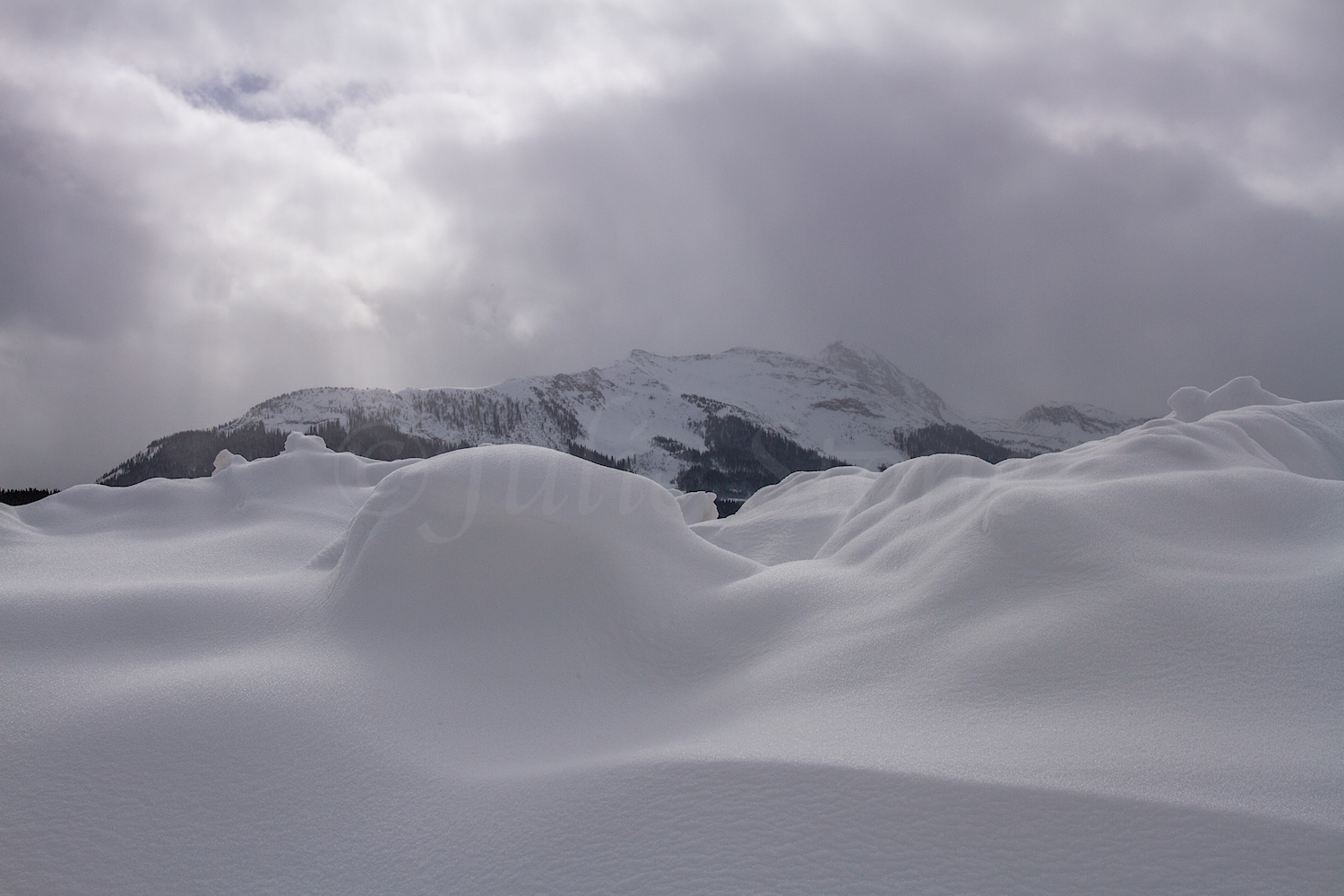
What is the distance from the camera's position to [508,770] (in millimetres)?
4207

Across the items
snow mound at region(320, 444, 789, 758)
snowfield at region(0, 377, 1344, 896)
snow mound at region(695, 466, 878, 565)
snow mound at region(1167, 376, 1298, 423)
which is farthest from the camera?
snow mound at region(1167, 376, 1298, 423)

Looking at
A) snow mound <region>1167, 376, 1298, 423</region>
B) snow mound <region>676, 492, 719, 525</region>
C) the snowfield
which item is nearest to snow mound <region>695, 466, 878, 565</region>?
snow mound <region>676, 492, 719, 525</region>

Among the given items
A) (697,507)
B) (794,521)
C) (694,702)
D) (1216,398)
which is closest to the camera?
Result: (694,702)

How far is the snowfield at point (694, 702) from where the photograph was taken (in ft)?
9.98

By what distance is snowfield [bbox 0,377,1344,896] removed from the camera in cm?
304

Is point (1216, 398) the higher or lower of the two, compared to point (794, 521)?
higher

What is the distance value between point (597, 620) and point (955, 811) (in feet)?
12.7

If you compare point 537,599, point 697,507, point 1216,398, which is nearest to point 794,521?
point 697,507

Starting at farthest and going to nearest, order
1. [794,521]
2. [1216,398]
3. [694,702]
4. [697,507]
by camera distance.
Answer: [697,507], [1216,398], [794,521], [694,702]

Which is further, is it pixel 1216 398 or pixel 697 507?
pixel 697 507

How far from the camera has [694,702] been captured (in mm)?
5387

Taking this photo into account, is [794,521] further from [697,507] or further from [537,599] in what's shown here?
[537,599]

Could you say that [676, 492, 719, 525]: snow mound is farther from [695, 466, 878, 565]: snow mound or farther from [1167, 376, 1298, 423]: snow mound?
[1167, 376, 1298, 423]: snow mound

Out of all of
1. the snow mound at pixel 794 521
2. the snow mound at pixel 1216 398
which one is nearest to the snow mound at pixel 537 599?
the snow mound at pixel 794 521
